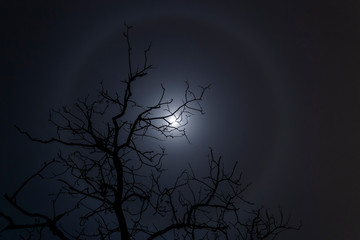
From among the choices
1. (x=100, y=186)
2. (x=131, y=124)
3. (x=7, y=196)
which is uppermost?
(x=131, y=124)

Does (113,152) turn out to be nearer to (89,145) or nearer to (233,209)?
(89,145)

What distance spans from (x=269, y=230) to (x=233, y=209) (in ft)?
3.95

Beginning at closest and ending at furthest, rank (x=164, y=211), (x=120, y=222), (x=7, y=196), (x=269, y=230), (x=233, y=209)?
1. (x=7, y=196)
2. (x=120, y=222)
3. (x=233, y=209)
4. (x=164, y=211)
5. (x=269, y=230)

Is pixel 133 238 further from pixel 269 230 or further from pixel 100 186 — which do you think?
pixel 269 230

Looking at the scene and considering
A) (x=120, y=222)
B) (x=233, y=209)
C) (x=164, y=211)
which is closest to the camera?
(x=120, y=222)

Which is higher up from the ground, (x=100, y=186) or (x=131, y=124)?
(x=131, y=124)

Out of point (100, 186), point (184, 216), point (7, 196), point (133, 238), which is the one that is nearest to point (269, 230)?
point (184, 216)

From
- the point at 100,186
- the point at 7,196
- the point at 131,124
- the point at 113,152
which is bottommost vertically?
the point at 7,196

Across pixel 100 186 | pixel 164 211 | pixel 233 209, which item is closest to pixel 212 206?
pixel 233 209

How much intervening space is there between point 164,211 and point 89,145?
1.47 metres

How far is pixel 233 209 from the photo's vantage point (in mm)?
4312

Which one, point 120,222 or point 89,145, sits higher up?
point 89,145

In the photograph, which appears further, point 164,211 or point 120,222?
point 164,211

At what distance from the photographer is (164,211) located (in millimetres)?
4688
